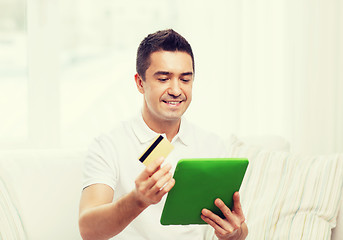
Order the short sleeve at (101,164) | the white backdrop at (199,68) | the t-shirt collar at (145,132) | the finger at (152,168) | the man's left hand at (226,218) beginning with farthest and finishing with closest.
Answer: the white backdrop at (199,68)
the t-shirt collar at (145,132)
the short sleeve at (101,164)
the man's left hand at (226,218)
the finger at (152,168)

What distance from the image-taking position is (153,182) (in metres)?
1.11

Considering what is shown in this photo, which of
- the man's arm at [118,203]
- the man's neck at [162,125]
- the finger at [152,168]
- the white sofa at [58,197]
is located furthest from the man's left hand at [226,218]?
the white sofa at [58,197]

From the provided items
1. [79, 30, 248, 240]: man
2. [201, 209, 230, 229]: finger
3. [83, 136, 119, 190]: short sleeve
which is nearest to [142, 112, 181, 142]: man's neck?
[79, 30, 248, 240]: man

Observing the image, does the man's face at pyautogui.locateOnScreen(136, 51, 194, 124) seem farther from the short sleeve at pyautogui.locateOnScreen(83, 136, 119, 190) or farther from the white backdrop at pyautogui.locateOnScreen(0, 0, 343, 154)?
the white backdrop at pyautogui.locateOnScreen(0, 0, 343, 154)

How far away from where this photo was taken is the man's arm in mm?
1113

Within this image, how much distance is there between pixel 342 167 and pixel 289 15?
1381 millimetres

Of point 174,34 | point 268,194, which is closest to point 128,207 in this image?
point 174,34

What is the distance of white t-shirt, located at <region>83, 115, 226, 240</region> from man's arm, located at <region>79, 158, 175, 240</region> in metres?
0.07

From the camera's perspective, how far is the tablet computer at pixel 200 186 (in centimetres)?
120

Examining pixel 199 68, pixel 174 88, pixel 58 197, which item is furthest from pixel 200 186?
pixel 199 68

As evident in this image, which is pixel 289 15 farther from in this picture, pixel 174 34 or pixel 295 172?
pixel 174 34

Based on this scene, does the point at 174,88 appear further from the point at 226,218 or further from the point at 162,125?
the point at 226,218

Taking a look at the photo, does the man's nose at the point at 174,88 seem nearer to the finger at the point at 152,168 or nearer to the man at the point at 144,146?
the man at the point at 144,146

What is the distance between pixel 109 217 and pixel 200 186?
9.6 inches
